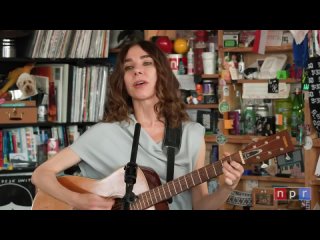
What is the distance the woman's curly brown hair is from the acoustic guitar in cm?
24

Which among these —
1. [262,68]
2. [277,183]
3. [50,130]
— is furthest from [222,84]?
[50,130]

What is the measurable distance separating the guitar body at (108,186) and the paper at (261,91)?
5.98 feet

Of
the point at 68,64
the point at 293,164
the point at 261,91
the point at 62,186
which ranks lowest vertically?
the point at 293,164

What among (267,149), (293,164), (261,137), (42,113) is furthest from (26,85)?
(267,149)

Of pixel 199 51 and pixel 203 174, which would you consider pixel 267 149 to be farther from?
pixel 199 51

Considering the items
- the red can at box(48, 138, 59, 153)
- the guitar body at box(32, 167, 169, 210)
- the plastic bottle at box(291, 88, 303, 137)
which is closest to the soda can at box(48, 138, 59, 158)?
the red can at box(48, 138, 59, 153)

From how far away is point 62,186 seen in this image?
2115 millimetres

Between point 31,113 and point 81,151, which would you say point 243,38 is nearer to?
point 31,113

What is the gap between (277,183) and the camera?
370 centimetres

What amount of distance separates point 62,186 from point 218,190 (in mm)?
616

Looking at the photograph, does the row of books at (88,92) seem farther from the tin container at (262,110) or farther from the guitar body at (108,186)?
the guitar body at (108,186)

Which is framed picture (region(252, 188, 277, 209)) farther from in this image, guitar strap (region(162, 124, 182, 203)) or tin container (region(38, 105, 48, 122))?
guitar strap (region(162, 124, 182, 203))

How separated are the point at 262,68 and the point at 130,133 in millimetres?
1861

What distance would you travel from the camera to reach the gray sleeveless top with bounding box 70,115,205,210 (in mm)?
1988
